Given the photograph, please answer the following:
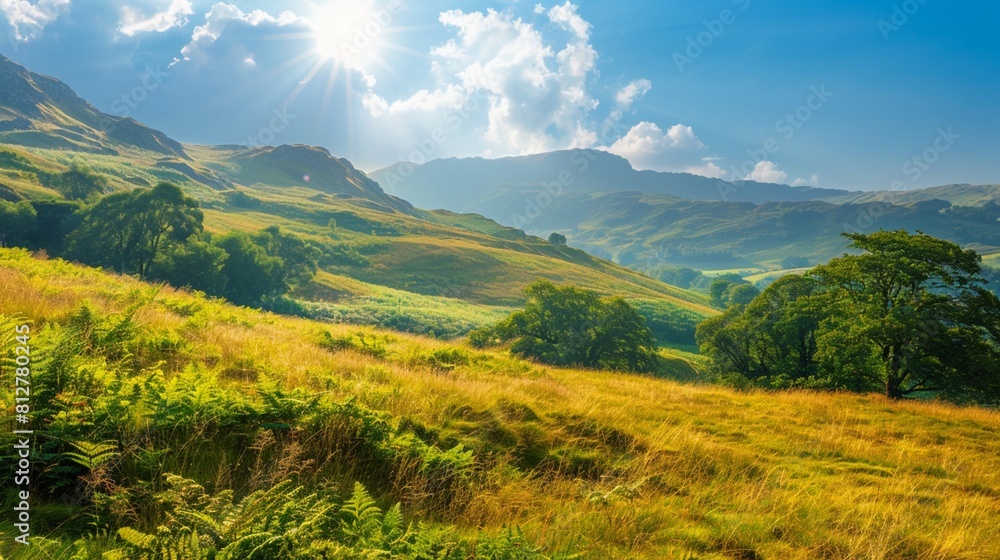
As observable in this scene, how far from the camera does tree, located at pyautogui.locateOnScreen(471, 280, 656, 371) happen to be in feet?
138

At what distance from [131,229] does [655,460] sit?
195 feet

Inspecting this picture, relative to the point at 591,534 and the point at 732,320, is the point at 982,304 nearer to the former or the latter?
the point at 732,320

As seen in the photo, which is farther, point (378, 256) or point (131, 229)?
point (378, 256)

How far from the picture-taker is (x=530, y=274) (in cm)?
11888

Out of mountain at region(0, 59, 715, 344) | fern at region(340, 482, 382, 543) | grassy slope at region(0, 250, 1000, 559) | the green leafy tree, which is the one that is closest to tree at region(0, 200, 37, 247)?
mountain at region(0, 59, 715, 344)

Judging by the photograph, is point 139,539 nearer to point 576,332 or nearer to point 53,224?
point 576,332

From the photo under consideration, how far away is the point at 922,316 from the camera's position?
2195cm

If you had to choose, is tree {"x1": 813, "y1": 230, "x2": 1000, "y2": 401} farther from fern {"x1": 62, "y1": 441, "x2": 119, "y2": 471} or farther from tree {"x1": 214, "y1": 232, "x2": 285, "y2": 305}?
tree {"x1": 214, "y1": 232, "x2": 285, "y2": 305}

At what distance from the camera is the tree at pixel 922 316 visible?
22.0 meters

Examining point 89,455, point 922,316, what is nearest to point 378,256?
point 922,316

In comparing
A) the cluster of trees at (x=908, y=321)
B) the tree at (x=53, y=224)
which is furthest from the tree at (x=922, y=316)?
the tree at (x=53, y=224)

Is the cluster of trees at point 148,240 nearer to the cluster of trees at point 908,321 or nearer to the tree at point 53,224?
the tree at point 53,224

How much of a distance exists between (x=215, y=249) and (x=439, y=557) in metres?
56.6

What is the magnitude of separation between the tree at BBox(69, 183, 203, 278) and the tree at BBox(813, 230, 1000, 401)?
61023 millimetres
